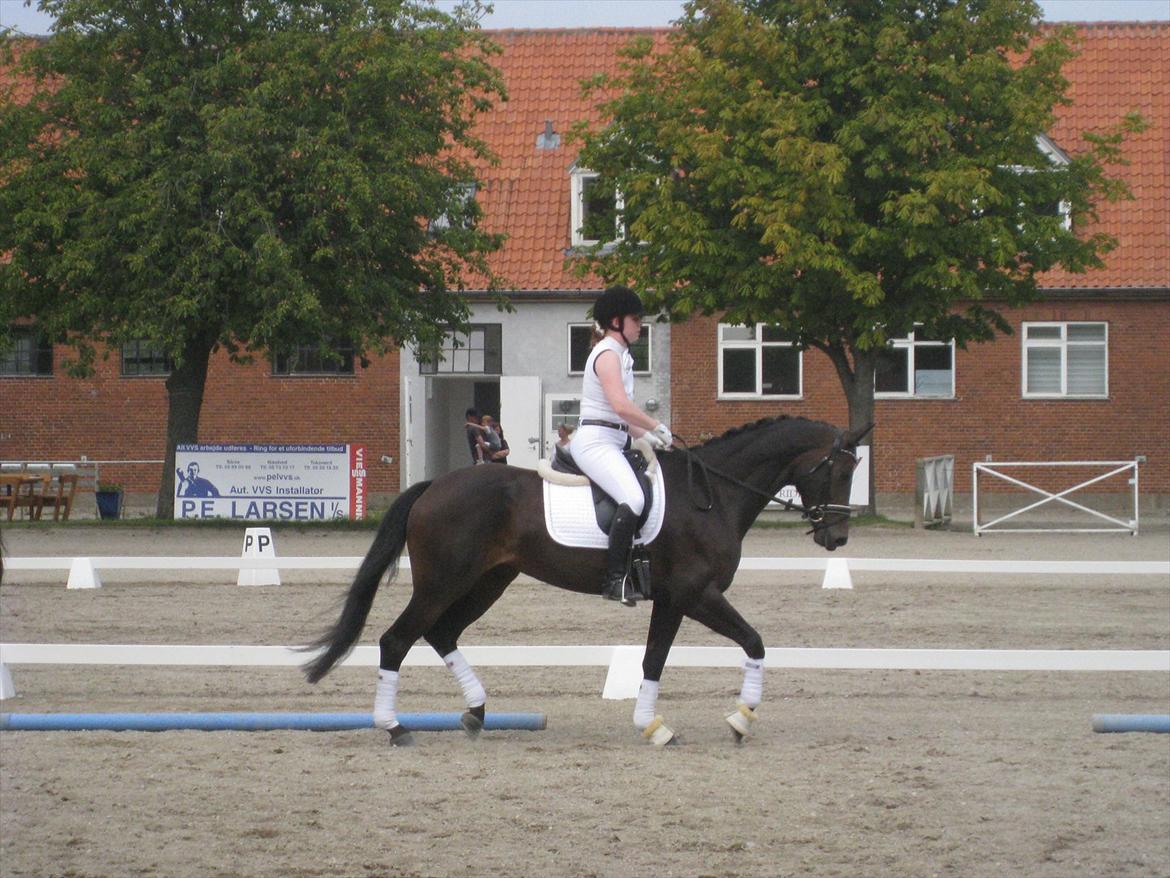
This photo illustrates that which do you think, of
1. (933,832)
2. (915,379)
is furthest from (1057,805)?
(915,379)

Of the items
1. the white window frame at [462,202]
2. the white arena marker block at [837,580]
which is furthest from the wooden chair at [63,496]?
the white arena marker block at [837,580]

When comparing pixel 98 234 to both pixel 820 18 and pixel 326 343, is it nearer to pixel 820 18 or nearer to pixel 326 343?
pixel 326 343

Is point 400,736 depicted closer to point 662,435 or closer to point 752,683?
point 752,683

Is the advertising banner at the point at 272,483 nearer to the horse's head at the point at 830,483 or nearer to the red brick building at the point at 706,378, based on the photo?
the red brick building at the point at 706,378

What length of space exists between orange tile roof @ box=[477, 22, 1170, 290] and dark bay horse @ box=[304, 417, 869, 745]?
24660 mm

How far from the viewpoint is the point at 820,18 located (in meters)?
25.3

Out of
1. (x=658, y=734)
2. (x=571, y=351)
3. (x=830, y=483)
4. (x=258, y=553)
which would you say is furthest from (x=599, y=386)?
(x=571, y=351)

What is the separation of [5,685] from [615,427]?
14.3ft

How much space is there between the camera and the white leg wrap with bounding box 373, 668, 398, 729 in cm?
827

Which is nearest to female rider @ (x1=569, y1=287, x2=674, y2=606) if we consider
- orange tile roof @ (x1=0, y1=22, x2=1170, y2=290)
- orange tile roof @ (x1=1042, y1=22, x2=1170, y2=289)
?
orange tile roof @ (x1=0, y1=22, x2=1170, y2=290)

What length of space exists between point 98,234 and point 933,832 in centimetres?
2122

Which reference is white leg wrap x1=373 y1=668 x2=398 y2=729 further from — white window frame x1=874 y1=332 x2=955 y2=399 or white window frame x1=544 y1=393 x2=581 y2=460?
white window frame x1=874 y1=332 x2=955 y2=399

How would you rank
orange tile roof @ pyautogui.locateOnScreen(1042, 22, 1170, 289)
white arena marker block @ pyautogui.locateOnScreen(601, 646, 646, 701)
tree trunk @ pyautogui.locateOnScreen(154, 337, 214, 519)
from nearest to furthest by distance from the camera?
white arena marker block @ pyautogui.locateOnScreen(601, 646, 646, 701), tree trunk @ pyautogui.locateOnScreen(154, 337, 214, 519), orange tile roof @ pyautogui.locateOnScreen(1042, 22, 1170, 289)

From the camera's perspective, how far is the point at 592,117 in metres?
37.7
